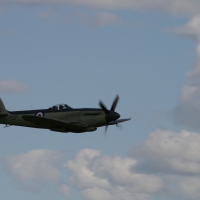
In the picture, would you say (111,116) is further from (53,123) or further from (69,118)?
(53,123)

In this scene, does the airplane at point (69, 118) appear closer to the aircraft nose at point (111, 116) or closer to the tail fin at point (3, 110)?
the aircraft nose at point (111, 116)

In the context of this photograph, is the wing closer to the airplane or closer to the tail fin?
the airplane

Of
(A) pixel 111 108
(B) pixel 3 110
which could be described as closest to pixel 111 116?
(A) pixel 111 108

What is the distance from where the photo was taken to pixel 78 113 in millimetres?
50531

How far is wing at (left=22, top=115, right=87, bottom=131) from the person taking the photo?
49094 millimetres

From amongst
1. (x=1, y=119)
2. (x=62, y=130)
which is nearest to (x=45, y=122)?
(x=62, y=130)

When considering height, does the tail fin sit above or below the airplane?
above

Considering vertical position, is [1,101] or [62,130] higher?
[1,101]

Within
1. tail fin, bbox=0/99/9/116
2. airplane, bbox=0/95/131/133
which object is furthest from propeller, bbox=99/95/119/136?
tail fin, bbox=0/99/9/116

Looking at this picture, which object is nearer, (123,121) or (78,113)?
(78,113)

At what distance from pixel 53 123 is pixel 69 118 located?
1.63 meters

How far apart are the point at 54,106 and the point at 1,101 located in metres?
6.13

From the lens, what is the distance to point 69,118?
50875mm

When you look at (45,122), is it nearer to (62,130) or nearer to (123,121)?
(62,130)
